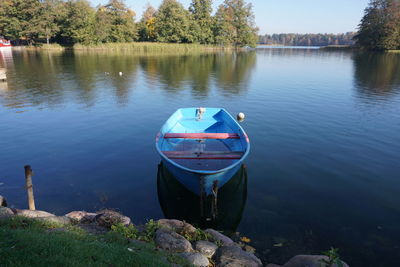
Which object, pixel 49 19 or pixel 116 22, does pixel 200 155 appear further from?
pixel 116 22

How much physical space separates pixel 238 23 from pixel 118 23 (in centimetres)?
4845

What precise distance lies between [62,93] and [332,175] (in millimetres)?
24122

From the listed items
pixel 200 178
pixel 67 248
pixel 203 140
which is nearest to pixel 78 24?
pixel 203 140

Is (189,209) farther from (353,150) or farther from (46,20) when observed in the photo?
(46,20)

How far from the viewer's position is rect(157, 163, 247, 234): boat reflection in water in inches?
340

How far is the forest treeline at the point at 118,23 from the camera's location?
2916 inches

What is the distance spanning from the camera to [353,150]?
13.8 m

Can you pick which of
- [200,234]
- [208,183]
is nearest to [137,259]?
[200,234]

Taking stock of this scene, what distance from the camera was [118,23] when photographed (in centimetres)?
8581

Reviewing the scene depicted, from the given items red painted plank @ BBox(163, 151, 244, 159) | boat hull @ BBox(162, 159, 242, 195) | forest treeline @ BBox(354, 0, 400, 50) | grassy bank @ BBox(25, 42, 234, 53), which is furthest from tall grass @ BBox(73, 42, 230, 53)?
boat hull @ BBox(162, 159, 242, 195)

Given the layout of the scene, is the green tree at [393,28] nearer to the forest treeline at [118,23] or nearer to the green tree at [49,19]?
the forest treeline at [118,23]

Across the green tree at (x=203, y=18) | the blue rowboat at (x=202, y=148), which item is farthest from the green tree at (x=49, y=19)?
the blue rowboat at (x=202, y=148)

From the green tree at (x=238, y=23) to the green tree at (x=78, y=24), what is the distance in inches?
1851

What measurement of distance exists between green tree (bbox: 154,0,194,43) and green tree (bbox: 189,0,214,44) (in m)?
6.76
